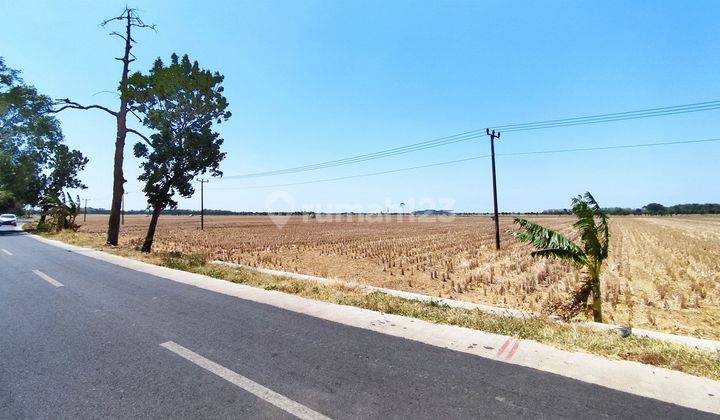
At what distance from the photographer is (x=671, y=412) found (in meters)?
3.21

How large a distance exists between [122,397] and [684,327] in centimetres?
1062

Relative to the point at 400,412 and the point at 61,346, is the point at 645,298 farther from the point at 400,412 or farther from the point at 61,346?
the point at 61,346

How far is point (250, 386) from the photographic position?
11.9 ft

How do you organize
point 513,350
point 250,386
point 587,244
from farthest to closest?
point 587,244 → point 513,350 → point 250,386

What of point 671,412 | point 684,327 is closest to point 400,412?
point 671,412

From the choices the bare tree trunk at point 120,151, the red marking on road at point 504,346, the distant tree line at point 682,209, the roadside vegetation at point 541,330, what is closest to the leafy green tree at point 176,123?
the bare tree trunk at point 120,151

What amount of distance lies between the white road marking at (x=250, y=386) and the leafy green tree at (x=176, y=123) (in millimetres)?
15146

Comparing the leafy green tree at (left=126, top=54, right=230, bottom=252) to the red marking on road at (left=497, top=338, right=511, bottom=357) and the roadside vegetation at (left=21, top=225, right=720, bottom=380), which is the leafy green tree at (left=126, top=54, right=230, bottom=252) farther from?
the red marking on road at (left=497, top=338, right=511, bottom=357)

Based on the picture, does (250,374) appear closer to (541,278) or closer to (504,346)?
(504,346)

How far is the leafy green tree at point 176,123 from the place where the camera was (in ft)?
56.7

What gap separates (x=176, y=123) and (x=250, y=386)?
58.9 feet

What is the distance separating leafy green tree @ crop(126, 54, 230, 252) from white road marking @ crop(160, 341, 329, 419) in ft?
49.7

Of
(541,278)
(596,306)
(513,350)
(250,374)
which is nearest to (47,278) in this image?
(250,374)

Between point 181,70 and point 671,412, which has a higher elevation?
point 181,70
